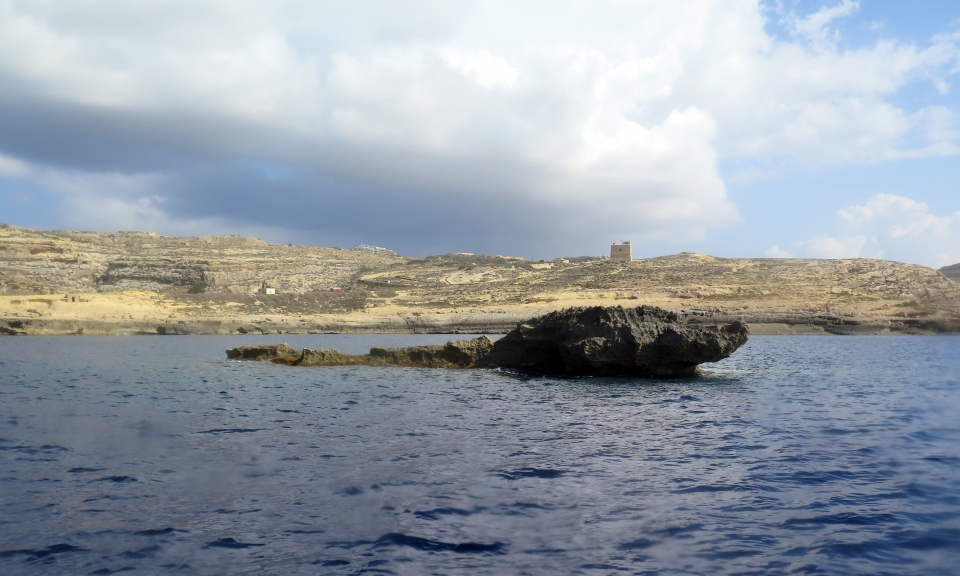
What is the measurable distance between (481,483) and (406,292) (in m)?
64.3

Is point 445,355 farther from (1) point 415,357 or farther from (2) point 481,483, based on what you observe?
(2) point 481,483

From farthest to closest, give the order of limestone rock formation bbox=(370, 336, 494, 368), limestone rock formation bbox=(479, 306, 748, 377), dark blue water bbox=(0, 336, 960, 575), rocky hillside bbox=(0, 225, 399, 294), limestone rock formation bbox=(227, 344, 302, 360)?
rocky hillside bbox=(0, 225, 399, 294)
limestone rock formation bbox=(227, 344, 302, 360)
limestone rock formation bbox=(370, 336, 494, 368)
limestone rock formation bbox=(479, 306, 748, 377)
dark blue water bbox=(0, 336, 960, 575)

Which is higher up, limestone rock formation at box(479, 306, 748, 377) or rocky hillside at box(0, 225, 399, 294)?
rocky hillside at box(0, 225, 399, 294)

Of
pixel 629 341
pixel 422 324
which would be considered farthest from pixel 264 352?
pixel 422 324

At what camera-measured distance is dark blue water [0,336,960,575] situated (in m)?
5.55

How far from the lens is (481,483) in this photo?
7922 mm

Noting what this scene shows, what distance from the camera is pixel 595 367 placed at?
21141 millimetres

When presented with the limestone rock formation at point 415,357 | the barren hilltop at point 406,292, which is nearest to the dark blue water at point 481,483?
the limestone rock formation at point 415,357

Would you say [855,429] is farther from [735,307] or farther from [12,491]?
[735,307]

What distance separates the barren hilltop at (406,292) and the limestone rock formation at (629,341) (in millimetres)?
28022

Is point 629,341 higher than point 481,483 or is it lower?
higher

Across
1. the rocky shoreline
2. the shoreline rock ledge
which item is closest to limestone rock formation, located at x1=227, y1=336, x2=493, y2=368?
the shoreline rock ledge

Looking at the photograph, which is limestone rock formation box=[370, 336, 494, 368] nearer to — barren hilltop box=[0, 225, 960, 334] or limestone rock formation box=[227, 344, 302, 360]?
limestone rock formation box=[227, 344, 302, 360]

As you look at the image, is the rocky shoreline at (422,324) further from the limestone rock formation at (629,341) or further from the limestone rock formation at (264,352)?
the limestone rock formation at (264,352)
